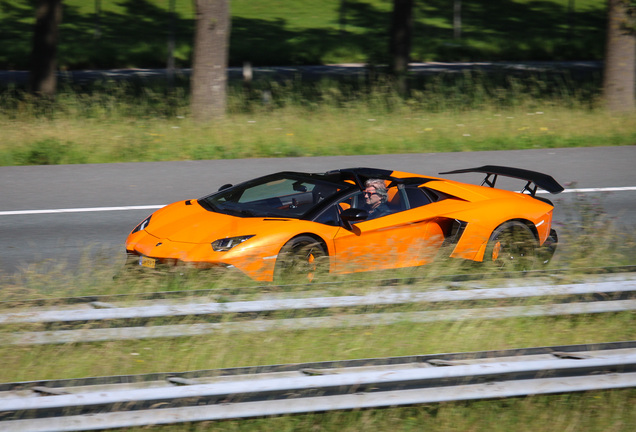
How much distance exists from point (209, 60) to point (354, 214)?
9.45 m

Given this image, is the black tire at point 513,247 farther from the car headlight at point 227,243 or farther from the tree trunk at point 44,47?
the tree trunk at point 44,47

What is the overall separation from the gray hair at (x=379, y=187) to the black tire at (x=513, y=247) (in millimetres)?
1101

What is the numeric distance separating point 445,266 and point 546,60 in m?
28.4

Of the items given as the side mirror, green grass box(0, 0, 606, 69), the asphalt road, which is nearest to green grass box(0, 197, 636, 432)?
the side mirror

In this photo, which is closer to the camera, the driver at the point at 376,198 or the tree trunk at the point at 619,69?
the driver at the point at 376,198

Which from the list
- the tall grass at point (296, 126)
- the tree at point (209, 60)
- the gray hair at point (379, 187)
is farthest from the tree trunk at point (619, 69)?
the gray hair at point (379, 187)

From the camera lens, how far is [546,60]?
3275 cm

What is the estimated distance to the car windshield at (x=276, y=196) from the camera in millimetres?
7168

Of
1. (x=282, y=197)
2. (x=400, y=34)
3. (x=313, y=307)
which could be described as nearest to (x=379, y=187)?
(x=282, y=197)

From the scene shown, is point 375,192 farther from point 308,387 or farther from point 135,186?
point 135,186

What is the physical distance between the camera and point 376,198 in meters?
7.27

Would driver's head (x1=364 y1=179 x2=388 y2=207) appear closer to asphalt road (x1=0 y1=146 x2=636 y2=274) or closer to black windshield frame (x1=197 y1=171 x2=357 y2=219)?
black windshield frame (x1=197 y1=171 x2=357 y2=219)

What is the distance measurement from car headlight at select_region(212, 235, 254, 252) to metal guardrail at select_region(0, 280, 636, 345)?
1.49 meters

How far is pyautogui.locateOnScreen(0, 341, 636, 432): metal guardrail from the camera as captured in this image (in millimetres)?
3740
